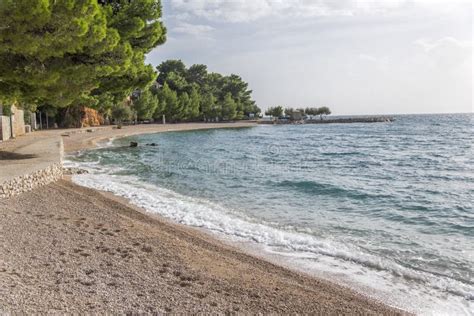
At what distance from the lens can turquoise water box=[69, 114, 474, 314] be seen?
6930 mm

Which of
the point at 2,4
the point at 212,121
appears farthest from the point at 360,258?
the point at 212,121

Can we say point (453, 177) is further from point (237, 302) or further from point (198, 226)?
point (237, 302)

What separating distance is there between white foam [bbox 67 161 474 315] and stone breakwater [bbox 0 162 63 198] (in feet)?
9.84

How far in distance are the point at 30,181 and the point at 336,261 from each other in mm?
9466

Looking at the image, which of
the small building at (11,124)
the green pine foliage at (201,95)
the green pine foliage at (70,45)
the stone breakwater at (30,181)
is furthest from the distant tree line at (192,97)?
the stone breakwater at (30,181)

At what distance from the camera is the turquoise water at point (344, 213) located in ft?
22.7

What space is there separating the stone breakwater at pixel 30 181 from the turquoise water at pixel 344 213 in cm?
136

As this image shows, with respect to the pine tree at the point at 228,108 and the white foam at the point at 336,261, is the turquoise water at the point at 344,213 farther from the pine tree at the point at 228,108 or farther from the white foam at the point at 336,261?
the pine tree at the point at 228,108

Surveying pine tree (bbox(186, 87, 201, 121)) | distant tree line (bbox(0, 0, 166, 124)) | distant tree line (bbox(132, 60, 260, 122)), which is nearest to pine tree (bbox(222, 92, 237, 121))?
distant tree line (bbox(132, 60, 260, 122))

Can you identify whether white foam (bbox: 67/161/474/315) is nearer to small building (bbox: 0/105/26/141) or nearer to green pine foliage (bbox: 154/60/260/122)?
small building (bbox: 0/105/26/141)

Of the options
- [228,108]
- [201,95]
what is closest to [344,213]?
[228,108]

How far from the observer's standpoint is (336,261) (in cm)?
761

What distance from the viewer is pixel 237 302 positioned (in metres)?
5.18

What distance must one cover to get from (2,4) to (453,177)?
19643mm
